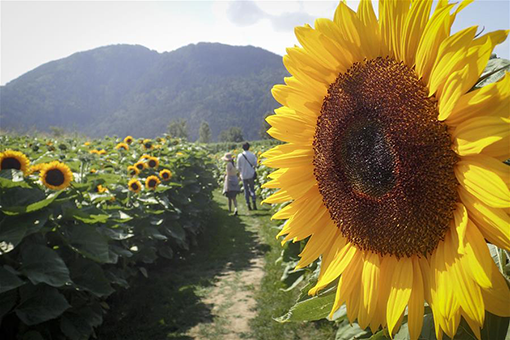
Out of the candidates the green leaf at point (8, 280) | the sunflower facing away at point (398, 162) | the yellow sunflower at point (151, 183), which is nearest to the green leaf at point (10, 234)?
the green leaf at point (8, 280)

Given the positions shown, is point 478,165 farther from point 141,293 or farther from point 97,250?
point 141,293

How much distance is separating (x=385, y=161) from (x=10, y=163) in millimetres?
3630

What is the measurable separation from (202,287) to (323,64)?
18.0ft

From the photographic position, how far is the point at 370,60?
1089mm

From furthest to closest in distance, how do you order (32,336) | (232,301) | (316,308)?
(232,301)
(32,336)
(316,308)

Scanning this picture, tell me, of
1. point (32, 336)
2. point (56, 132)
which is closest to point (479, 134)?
point (32, 336)

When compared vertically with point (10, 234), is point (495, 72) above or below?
above

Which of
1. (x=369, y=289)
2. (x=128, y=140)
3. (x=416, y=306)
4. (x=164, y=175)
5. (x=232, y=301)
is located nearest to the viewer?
(x=416, y=306)

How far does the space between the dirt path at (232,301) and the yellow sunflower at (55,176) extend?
229cm

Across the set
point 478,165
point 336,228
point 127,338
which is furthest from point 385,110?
point 127,338

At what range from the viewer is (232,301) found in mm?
5555

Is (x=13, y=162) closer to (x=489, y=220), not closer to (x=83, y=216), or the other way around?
(x=83, y=216)

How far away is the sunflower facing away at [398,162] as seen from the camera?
820mm

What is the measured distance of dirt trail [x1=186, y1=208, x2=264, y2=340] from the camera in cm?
457
